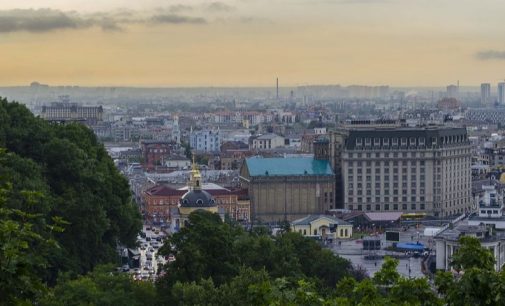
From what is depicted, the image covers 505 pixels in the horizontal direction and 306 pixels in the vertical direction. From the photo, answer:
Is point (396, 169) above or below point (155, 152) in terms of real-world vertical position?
above

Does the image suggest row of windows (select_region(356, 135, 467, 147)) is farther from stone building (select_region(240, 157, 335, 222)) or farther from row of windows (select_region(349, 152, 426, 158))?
stone building (select_region(240, 157, 335, 222))

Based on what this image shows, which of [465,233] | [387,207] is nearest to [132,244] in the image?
[465,233]

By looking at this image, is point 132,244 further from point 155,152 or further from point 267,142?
point 267,142

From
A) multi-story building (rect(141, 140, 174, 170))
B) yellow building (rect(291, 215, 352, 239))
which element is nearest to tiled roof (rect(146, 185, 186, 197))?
yellow building (rect(291, 215, 352, 239))

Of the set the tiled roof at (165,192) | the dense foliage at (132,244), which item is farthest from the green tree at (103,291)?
the tiled roof at (165,192)

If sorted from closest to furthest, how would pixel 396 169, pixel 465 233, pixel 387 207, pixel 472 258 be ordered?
pixel 472 258
pixel 465 233
pixel 396 169
pixel 387 207

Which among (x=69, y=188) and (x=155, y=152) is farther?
(x=155, y=152)

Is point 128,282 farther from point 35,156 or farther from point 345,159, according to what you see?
point 345,159
